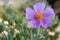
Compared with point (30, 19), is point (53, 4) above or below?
above

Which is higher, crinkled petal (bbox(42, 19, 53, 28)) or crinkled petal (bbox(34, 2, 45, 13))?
crinkled petal (bbox(34, 2, 45, 13))

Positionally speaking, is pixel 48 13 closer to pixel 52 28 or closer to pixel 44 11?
pixel 44 11

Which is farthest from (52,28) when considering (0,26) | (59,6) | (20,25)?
(59,6)

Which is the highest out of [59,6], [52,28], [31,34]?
[59,6]

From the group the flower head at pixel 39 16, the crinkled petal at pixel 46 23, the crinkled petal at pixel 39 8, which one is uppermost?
the crinkled petal at pixel 39 8

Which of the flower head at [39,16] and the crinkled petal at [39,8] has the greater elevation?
the crinkled petal at [39,8]

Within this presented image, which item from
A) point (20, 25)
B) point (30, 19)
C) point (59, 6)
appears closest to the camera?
point (30, 19)

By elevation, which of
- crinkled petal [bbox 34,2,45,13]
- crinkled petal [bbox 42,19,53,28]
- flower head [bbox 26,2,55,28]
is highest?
crinkled petal [bbox 34,2,45,13]

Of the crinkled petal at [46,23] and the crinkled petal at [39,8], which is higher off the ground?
the crinkled petal at [39,8]
